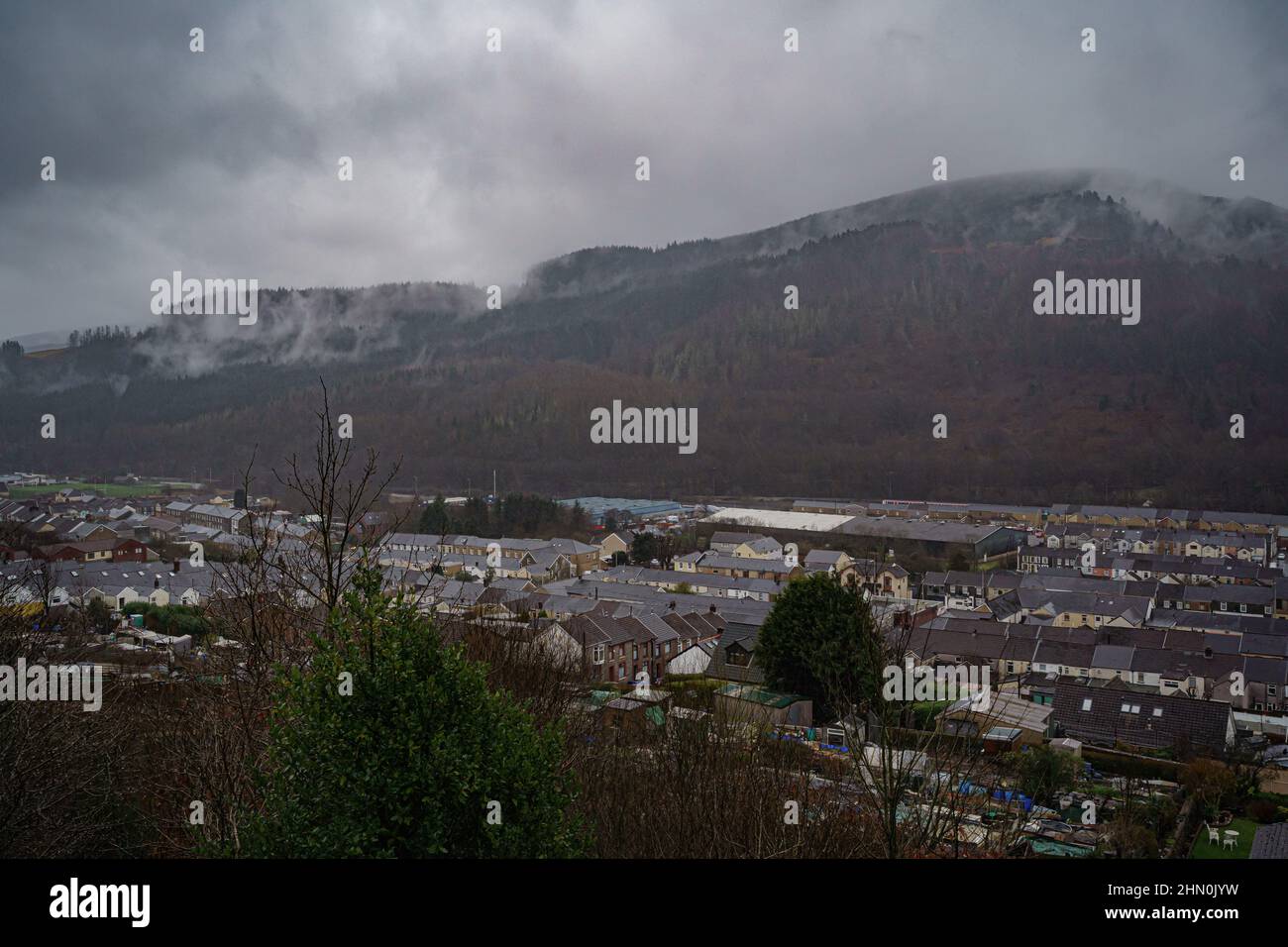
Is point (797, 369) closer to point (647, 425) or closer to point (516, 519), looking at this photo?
point (647, 425)

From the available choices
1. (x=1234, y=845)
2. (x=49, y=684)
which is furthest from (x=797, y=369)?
(x=49, y=684)

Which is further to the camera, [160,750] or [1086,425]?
[1086,425]

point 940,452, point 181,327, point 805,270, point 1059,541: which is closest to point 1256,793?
point 1059,541

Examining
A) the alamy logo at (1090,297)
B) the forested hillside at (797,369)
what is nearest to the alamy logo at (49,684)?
the alamy logo at (1090,297)

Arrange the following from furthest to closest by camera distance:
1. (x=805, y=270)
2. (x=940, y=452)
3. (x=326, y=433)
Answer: (x=805, y=270)
(x=940, y=452)
(x=326, y=433)
